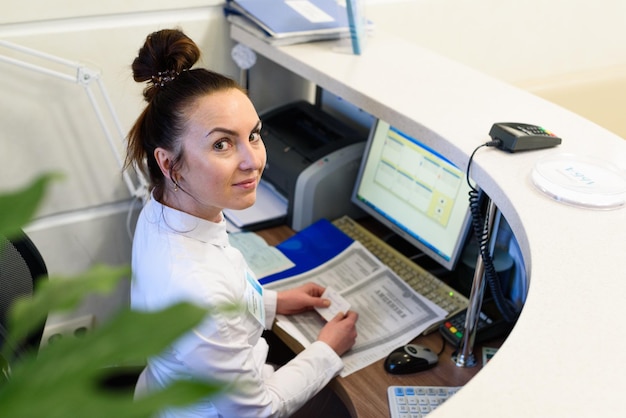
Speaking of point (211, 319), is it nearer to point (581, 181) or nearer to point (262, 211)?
point (581, 181)

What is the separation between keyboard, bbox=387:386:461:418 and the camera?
1.36m

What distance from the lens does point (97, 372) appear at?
0.32 metres

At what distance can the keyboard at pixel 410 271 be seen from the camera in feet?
5.46

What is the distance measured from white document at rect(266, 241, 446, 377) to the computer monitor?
14 cm

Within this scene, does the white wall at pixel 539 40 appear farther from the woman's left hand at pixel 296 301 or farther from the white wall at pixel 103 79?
the woman's left hand at pixel 296 301

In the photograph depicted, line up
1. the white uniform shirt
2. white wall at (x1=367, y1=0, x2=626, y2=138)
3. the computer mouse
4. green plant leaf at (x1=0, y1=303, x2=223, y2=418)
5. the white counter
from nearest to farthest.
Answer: green plant leaf at (x1=0, y1=303, x2=223, y2=418) < the white counter < the white uniform shirt < the computer mouse < white wall at (x1=367, y1=0, x2=626, y2=138)

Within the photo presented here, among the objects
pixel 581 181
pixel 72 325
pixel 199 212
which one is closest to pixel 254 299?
pixel 199 212

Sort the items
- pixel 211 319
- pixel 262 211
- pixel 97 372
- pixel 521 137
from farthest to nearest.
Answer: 1. pixel 262 211
2. pixel 521 137
3. pixel 211 319
4. pixel 97 372

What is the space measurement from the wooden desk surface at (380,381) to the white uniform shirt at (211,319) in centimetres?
6

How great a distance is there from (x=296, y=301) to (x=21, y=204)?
4.32ft

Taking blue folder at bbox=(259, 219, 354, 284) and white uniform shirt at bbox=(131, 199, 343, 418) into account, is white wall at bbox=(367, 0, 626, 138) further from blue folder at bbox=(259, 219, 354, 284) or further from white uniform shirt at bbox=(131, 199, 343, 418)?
white uniform shirt at bbox=(131, 199, 343, 418)

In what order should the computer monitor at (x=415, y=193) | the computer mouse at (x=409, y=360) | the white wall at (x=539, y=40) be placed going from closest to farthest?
1. the computer mouse at (x=409, y=360)
2. the computer monitor at (x=415, y=193)
3. the white wall at (x=539, y=40)

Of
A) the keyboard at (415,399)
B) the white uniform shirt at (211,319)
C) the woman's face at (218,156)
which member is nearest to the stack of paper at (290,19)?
the woman's face at (218,156)

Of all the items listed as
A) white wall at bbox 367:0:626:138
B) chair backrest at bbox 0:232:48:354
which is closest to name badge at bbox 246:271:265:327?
chair backrest at bbox 0:232:48:354
